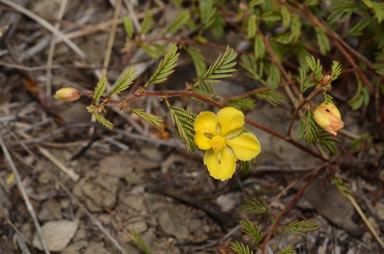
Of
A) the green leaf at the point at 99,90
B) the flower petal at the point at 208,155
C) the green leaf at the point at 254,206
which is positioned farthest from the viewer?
the green leaf at the point at 254,206

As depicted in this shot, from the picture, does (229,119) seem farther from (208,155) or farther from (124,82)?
(124,82)

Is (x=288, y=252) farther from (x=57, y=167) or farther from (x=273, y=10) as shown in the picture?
(x=57, y=167)

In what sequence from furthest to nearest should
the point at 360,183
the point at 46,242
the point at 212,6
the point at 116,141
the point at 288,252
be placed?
the point at 116,141
the point at 212,6
the point at 360,183
the point at 46,242
the point at 288,252

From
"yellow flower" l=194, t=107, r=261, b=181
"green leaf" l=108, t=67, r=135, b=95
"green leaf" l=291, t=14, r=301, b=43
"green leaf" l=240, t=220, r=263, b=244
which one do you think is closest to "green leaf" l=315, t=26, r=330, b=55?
"green leaf" l=291, t=14, r=301, b=43

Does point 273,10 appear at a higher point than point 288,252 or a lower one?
higher

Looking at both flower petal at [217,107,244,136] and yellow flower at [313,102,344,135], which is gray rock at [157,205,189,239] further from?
yellow flower at [313,102,344,135]

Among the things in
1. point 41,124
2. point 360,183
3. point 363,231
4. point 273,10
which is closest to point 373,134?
point 360,183

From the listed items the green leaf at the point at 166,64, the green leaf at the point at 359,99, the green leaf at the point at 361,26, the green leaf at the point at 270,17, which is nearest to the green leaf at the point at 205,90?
the green leaf at the point at 166,64

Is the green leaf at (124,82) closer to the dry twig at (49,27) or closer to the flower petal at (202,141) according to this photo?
the flower petal at (202,141)
